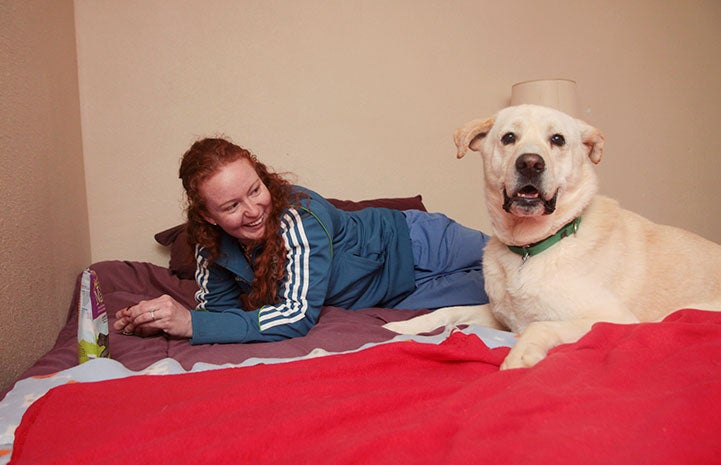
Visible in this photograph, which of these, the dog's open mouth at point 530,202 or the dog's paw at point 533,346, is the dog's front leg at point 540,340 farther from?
the dog's open mouth at point 530,202

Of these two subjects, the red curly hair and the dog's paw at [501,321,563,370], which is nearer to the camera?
the dog's paw at [501,321,563,370]

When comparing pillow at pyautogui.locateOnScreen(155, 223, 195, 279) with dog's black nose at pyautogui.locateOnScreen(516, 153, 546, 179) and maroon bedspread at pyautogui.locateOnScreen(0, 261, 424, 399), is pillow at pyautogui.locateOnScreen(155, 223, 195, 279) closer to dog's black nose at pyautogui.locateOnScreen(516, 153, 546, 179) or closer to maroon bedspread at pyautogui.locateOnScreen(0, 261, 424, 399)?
→ maroon bedspread at pyautogui.locateOnScreen(0, 261, 424, 399)

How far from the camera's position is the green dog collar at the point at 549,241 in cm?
167

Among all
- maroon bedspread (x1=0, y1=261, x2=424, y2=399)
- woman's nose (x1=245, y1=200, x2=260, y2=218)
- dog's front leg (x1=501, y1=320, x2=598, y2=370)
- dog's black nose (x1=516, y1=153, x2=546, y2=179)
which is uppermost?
dog's black nose (x1=516, y1=153, x2=546, y2=179)

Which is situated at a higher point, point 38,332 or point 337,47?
point 337,47

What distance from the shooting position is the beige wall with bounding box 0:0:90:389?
5.97ft

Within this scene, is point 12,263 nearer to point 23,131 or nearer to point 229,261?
point 23,131

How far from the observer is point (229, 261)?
202cm

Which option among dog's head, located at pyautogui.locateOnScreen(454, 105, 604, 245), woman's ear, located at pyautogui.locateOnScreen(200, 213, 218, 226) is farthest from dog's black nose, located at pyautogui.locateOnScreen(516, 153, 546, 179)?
woman's ear, located at pyautogui.locateOnScreen(200, 213, 218, 226)

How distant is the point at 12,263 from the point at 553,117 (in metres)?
1.93

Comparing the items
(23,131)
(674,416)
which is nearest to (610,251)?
(674,416)

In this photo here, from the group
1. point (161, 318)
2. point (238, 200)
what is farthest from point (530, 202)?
point (161, 318)

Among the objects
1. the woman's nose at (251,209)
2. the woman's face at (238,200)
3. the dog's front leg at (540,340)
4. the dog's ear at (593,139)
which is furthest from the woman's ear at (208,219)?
the dog's ear at (593,139)

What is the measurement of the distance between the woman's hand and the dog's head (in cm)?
116
